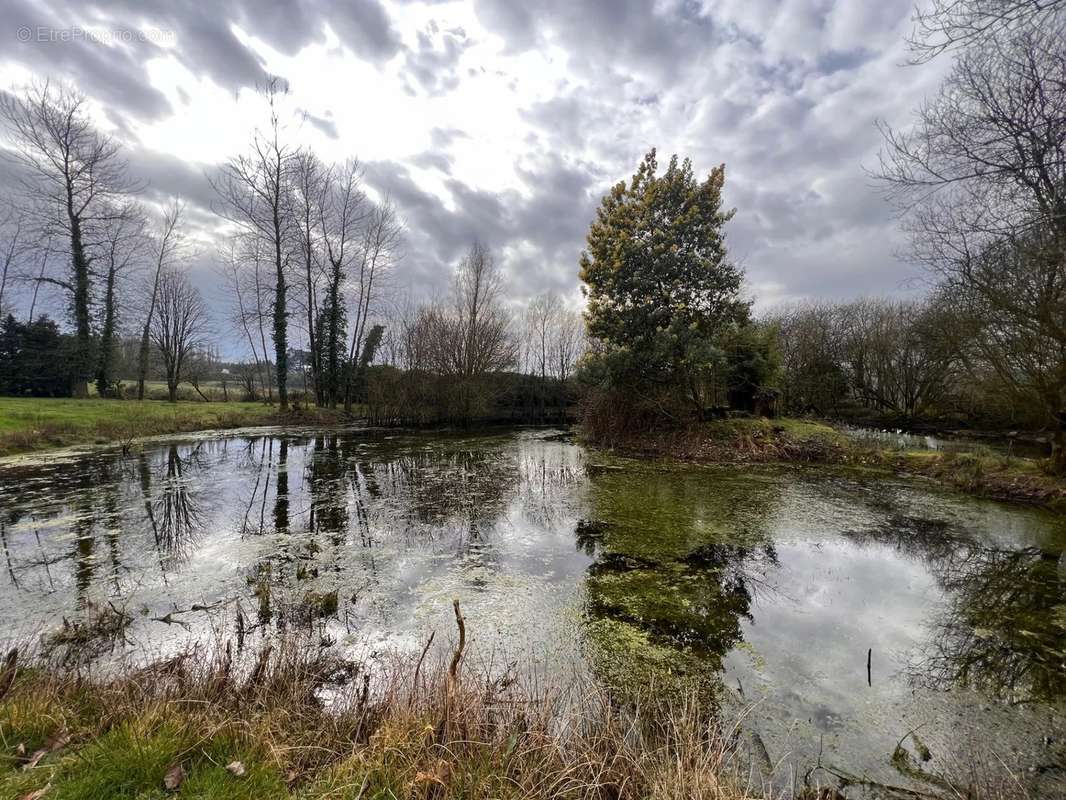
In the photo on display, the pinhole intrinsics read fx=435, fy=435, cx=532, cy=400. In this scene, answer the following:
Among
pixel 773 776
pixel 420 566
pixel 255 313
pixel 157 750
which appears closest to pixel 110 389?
pixel 255 313

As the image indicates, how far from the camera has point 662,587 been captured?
4000mm

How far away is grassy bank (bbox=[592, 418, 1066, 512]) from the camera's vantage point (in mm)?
7109

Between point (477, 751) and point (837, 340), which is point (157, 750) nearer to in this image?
point (477, 751)

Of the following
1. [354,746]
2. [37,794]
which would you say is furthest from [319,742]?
[37,794]

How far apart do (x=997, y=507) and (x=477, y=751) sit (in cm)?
862

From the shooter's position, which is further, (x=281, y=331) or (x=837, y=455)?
(x=281, y=331)

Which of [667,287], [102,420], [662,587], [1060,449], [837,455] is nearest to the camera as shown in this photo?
[662,587]

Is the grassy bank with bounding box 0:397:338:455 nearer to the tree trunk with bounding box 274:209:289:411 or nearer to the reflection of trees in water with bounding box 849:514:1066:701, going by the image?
the tree trunk with bounding box 274:209:289:411

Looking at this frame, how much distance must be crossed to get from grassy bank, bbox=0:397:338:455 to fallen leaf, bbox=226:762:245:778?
13.3m

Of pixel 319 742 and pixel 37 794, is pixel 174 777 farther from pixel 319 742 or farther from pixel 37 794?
pixel 319 742

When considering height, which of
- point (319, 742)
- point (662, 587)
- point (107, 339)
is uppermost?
point (107, 339)

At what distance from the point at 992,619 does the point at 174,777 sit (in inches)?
210

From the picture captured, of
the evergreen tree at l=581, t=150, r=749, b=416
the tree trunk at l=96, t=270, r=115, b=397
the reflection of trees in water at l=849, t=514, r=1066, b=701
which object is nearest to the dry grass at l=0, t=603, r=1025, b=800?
the reflection of trees in water at l=849, t=514, r=1066, b=701

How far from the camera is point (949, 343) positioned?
8938 millimetres
